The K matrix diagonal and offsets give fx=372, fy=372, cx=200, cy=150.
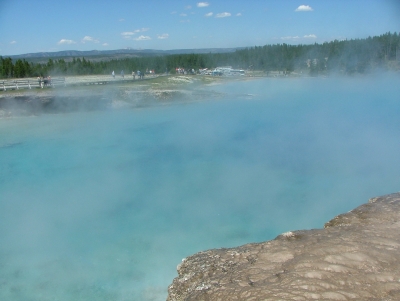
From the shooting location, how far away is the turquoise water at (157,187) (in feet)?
19.2

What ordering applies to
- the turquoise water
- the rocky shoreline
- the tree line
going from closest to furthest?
the turquoise water, the rocky shoreline, the tree line

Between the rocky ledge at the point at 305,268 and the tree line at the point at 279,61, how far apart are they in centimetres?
2716

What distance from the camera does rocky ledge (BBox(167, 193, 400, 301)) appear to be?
111 inches

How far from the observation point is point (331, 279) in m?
2.94

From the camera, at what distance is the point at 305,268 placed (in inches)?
122

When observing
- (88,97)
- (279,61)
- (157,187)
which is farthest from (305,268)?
(279,61)

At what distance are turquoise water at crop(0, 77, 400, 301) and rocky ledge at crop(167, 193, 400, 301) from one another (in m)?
2.02

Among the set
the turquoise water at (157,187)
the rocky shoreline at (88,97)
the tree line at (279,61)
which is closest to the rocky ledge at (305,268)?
the turquoise water at (157,187)

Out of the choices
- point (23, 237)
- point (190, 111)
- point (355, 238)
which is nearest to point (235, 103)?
point (190, 111)

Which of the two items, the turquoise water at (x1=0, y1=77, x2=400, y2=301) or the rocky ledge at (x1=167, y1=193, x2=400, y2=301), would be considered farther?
the turquoise water at (x1=0, y1=77, x2=400, y2=301)

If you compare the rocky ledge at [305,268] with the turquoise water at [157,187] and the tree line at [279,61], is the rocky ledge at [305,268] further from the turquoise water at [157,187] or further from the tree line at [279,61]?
the tree line at [279,61]

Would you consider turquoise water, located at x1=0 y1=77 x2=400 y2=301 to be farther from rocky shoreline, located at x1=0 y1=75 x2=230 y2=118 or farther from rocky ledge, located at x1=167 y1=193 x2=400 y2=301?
rocky ledge, located at x1=167 y1=193 x2=400 y2=301

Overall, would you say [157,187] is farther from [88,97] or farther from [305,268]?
[88,97]

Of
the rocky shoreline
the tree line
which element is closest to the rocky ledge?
the rocky shoreline
